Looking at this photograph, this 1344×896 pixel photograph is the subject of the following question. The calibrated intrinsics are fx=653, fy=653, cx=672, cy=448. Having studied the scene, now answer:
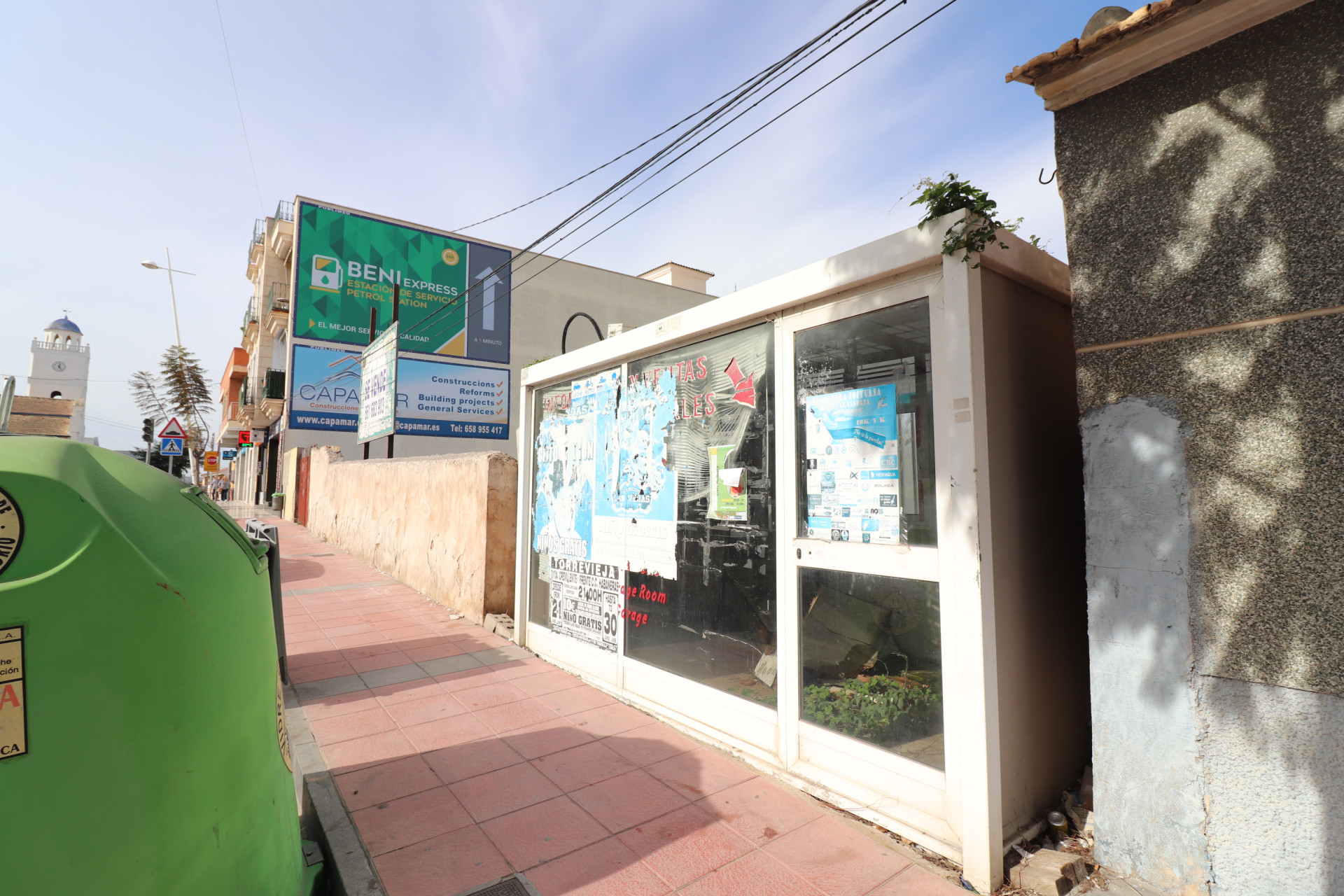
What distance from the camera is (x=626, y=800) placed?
3318 millimetres

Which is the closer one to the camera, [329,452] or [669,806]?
[669,806]

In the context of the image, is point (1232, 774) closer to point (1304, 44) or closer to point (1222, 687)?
point (1222, 687)

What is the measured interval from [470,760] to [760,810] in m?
1.72

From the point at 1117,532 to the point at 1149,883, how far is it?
1.29m

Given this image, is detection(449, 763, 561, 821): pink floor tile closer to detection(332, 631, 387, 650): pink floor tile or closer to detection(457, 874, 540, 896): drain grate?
detection(457, 874, 540, 896): drain grate

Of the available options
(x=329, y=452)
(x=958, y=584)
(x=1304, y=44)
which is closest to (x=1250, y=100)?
(x=1304, y=44)

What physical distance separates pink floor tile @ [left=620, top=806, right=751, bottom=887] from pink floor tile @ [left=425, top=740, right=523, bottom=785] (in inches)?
42.0

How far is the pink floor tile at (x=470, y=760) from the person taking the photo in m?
3.63

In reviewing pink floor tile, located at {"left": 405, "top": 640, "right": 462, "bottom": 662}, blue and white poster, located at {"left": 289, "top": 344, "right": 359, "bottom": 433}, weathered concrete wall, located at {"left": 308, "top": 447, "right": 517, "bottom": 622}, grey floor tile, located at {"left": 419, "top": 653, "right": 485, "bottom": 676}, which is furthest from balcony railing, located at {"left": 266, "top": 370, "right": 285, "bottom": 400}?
grey floor tile, located at {"left": 419, "top": 653, "right": 485, "bottom": 676}

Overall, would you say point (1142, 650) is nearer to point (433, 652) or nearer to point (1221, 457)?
point (1221, 457)

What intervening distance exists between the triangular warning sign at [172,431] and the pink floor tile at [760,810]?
1443cm

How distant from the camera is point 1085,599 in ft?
11.0

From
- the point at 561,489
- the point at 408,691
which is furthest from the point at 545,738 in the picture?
the point at 561,489

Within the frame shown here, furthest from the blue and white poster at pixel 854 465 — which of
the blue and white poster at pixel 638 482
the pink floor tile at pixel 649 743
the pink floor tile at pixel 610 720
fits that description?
the pink floor tile at pixel 610 720
